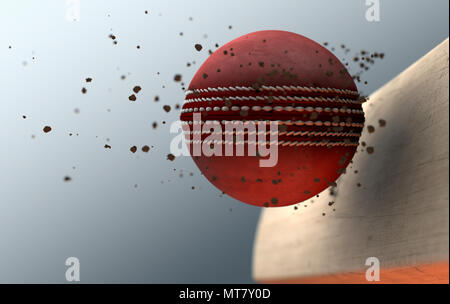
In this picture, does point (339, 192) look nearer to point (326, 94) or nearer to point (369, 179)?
point (369, 179)

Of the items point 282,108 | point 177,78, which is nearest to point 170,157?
point 177,78

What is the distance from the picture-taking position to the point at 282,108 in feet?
4.10

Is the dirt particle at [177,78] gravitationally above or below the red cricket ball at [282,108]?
above

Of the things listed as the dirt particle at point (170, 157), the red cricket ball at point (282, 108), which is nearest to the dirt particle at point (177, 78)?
the red cricket ball at point (282, 108)

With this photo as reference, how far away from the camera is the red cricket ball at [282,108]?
1259 millimetres

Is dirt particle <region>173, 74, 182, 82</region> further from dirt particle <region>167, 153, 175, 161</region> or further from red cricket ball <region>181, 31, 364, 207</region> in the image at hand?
dirt particle <region>167, 153, 175, 161</region>

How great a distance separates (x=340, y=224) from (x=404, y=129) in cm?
31

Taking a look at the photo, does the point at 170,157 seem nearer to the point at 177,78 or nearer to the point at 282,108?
the point at 177,78

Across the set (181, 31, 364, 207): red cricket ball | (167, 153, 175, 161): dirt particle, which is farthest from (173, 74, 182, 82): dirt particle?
(167, 153, 175, 161): dirt particle

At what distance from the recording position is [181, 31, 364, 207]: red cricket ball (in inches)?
49.6

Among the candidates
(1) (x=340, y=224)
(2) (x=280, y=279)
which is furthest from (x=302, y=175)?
(2) (x=280, y=279)

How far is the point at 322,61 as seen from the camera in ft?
4.32

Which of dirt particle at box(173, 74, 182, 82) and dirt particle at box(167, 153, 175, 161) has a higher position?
dirt particle at box(173, 74, 182, 82)

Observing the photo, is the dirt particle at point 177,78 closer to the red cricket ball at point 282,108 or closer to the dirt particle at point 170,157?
the red cricket ball at point 282,108
